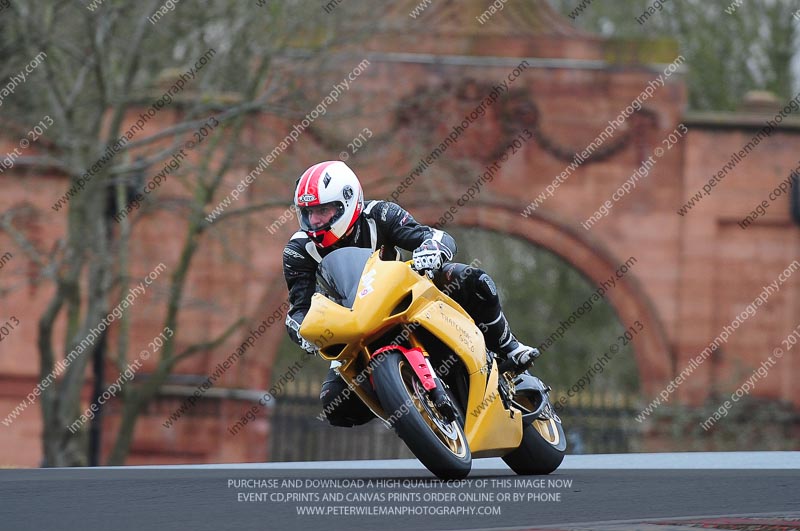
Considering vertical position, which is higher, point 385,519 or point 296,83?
point 385,519

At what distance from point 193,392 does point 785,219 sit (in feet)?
34.7

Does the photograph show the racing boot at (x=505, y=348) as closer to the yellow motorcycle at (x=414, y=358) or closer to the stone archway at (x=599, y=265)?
the yellow motorcycle at (x=414, y=358)

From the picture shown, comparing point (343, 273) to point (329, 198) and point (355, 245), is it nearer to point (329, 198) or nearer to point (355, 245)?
point (329, 198)

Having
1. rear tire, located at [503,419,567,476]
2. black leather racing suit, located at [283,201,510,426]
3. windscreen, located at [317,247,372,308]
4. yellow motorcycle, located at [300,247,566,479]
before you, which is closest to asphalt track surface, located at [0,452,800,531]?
rear tire, located at [503,419,567,476]

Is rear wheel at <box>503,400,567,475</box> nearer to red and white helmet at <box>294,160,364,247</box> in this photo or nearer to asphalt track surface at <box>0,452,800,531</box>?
asphalt track surface at <box>0,452,800,531</box>

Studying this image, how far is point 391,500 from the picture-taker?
21.9ft

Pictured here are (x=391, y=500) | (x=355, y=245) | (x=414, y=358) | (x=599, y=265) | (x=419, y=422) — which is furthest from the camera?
(x=599, y=265)

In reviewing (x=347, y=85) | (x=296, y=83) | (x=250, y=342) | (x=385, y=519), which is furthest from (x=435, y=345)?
(x=250, y=342)

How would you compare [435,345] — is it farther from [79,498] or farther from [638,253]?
[638,253]

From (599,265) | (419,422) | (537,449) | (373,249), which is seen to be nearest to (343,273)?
(373,249)

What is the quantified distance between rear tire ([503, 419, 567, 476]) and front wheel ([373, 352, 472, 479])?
94 centimetres

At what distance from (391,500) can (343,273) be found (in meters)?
1.26

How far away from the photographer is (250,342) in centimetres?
2412

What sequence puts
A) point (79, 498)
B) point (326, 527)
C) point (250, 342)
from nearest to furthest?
point (326, 527) < point (79, 498) < point (250, 342)
